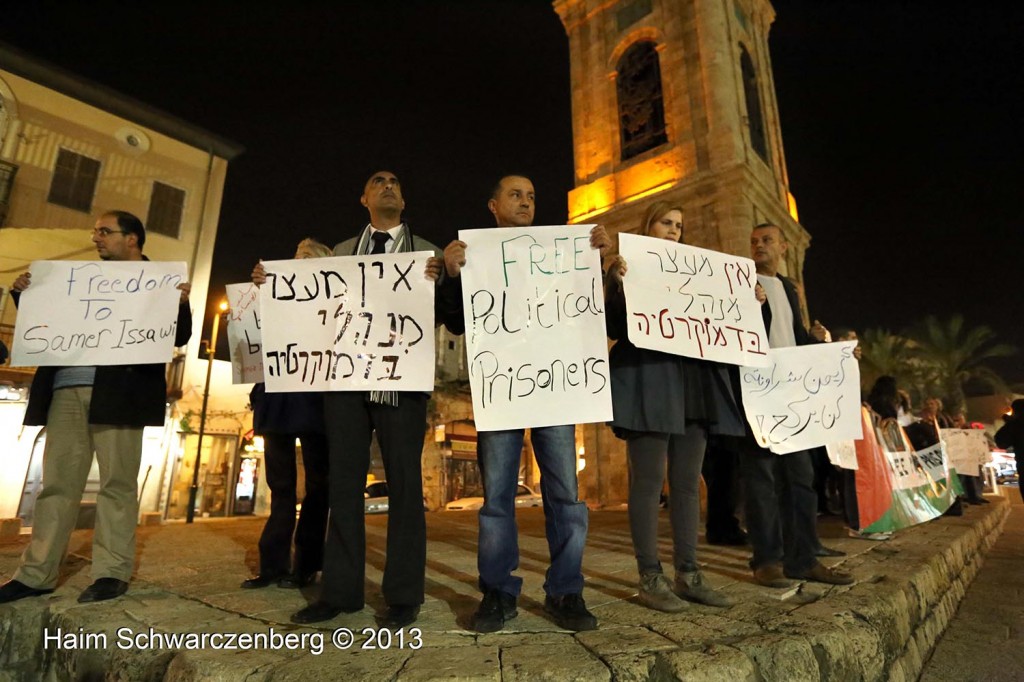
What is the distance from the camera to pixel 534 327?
2494mm

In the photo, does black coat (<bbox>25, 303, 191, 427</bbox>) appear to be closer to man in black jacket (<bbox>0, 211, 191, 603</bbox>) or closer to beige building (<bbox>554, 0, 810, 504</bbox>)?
man in black jacket (<bbox>0, 211, 191, 603</bbox>)

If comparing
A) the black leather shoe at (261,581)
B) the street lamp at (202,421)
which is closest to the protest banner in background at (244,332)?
the black leather shoe at (261,581)

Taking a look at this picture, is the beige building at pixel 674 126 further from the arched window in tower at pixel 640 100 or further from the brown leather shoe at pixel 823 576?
the brown leather shoe at pixel 823 576

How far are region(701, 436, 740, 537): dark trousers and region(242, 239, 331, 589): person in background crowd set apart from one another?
119 inches

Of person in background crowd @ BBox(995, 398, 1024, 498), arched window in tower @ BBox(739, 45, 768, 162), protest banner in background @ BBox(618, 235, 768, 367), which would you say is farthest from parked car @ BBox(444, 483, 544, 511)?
protest banner in background @ BBox(618, 235, 768, 367)

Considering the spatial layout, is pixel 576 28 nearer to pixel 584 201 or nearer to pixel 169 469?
pixel 584 201

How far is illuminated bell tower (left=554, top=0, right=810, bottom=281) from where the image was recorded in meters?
14.3

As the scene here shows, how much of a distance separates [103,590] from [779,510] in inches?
136

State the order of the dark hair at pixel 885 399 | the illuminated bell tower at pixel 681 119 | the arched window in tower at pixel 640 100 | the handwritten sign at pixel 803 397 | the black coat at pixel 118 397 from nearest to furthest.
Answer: the black coat at pixel 118 397 → the handwritten sign at pixel 803 397 → the dark hair at pixel 885 399 → the illuminated bell tower at pixel 681 119 → the arched window in tower at pixel 640 100

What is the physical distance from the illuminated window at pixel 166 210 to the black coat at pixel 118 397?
16.4 m

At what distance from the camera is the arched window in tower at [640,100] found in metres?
16.3

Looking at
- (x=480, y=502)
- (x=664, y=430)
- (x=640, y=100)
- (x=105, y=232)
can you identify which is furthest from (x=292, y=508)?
(x=640, y=100)

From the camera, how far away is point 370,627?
2.05 m

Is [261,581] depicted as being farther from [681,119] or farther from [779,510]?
[681,119]
